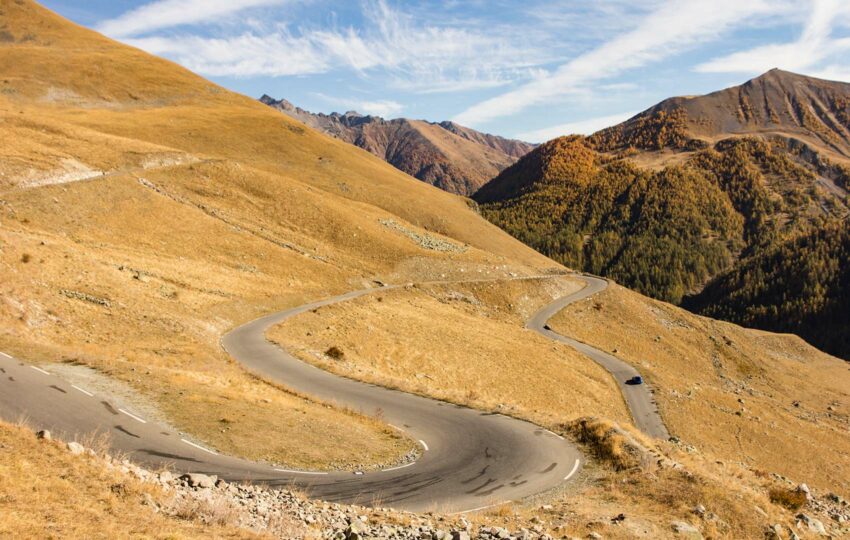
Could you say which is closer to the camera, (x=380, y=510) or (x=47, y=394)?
(x=380, y=510)

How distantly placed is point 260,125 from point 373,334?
9161cm

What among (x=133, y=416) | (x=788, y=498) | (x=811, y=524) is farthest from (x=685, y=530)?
(x=133, y=416)

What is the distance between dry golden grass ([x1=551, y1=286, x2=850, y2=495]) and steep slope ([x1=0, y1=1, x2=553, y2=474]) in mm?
21106

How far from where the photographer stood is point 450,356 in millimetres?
45938

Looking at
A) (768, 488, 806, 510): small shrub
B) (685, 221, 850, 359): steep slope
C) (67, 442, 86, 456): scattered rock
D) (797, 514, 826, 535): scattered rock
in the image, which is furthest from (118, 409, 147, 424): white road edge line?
(685, 221, 850, 359): steep slope

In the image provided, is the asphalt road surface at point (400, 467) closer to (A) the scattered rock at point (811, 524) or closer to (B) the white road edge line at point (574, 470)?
(B) the white road edge line at point (574, 470)

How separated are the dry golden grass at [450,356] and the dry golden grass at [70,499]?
20352 millimetres

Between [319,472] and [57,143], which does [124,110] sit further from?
[319,472]

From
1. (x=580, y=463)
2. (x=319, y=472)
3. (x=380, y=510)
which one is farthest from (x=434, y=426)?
(x=380, y=510)

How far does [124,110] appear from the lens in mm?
114688

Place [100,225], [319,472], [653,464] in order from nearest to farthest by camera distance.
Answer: [319,472]
[653,464]
[100,225]

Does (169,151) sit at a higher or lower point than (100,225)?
higher

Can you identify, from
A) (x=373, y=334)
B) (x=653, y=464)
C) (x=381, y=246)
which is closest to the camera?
(x=653, y=464)

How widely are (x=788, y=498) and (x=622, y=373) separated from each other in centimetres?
4033
